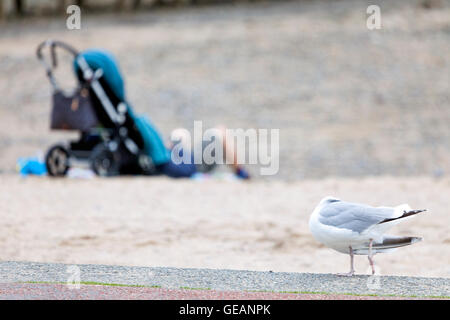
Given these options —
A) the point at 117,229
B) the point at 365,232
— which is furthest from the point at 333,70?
the point at 365,232

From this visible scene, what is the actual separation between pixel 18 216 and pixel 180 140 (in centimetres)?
510

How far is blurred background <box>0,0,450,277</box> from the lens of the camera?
9.38 meters

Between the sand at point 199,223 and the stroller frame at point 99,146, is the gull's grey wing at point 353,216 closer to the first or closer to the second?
the sand at point 199,223

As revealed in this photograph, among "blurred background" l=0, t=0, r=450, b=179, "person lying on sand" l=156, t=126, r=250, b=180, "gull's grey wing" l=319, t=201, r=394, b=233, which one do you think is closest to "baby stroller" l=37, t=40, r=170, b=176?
"person lying on sand" l=156, t=126, r=250, b=180

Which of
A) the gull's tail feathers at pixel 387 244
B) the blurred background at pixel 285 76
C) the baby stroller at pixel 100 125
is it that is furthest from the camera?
the blurred background at pixel 285 76

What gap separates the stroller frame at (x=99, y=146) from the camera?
13.8 meters

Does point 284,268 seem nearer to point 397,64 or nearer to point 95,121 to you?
point 95,121

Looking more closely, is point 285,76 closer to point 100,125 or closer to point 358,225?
point 100,125

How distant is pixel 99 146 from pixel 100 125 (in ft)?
1.42

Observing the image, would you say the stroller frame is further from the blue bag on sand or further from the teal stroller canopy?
the blue bag on sand

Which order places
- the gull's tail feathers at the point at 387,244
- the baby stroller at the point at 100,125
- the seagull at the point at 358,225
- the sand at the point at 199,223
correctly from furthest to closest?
the baby stroller at the point at 100,125, the sand at the point at 199,223, the gull's tail feathers at the point at 387,244, the seagull at the point at 358,225

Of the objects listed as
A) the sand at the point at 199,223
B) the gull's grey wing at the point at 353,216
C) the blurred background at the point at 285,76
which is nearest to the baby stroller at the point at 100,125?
the sand at the point at 199,223

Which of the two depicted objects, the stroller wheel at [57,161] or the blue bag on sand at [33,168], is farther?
the blue bag on sand at [33,168]

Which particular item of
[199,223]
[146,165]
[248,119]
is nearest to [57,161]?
[146,165]
